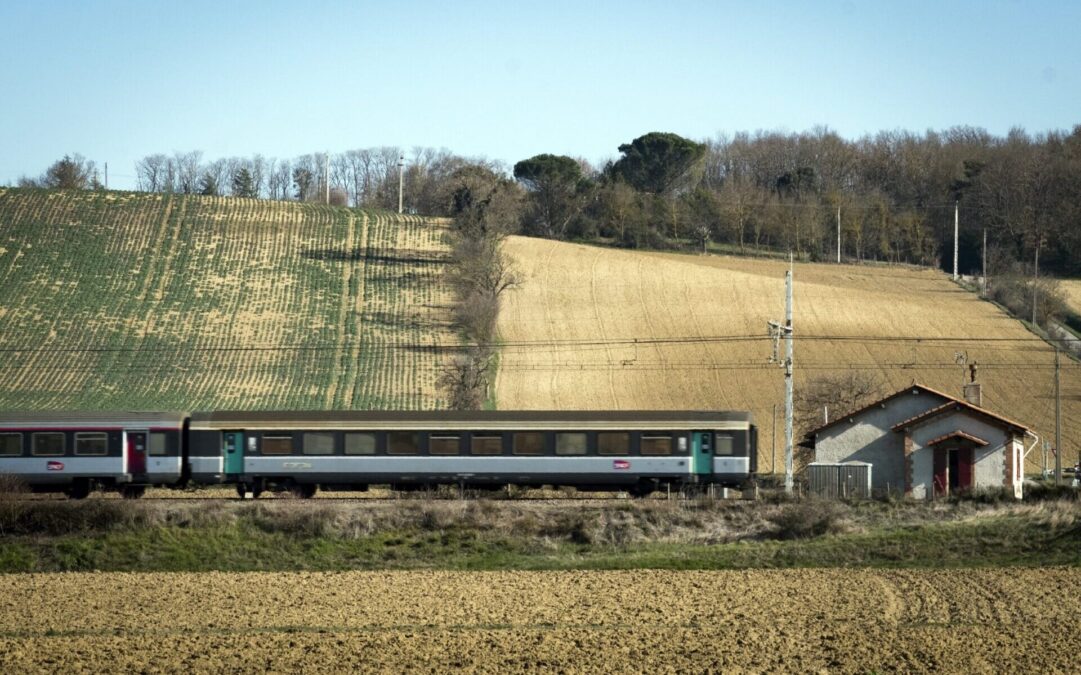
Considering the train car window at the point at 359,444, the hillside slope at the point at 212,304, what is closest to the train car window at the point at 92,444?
the train car window at the point at 359,444

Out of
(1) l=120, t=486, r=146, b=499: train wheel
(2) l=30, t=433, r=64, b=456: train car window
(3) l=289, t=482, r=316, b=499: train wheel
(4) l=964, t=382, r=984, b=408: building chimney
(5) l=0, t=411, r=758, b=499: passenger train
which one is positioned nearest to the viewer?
(5) l=0, t=411, r=758, b=499: passenger train

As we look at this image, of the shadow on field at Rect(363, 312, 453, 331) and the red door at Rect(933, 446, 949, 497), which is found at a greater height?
the shadow on field at Rect(363, 312, 453, 331)

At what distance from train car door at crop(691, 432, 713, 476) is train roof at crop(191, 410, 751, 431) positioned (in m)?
0.35

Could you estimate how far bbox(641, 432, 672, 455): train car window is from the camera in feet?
135

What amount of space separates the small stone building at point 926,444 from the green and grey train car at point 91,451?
22021 mm

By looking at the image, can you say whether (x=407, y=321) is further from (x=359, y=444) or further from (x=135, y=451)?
(x=135, y=451)

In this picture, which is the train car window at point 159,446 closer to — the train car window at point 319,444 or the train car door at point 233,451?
the train car door at point 233,451

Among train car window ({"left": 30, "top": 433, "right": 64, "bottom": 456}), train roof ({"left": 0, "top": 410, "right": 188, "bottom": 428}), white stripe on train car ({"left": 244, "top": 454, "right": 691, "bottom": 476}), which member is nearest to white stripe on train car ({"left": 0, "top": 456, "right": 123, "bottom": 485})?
train car window ({"left": 30, "top": 433, "right": 64, "bottom": 456})

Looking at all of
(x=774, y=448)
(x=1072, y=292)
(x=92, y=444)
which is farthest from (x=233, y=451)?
(x=1072, y=292)

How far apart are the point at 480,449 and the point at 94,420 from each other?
11.9 m

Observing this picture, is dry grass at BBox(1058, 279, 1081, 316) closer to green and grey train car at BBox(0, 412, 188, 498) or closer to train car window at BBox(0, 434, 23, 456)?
green and grey train car at BBox(0, 412, 188, 498)

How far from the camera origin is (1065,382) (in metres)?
69.9

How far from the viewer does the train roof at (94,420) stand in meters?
41.7

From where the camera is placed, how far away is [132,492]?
42688 millimetres
